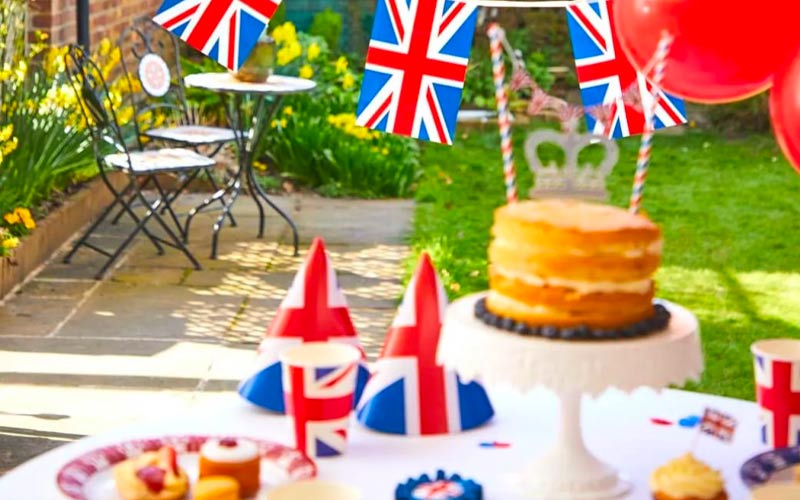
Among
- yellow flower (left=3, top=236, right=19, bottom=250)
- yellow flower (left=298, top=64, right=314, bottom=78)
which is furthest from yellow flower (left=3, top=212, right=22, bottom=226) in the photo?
yellow flower (left=298, top=64, right=314, bottom=78)

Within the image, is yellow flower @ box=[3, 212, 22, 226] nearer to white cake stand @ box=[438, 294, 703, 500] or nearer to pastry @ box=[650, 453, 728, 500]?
white cake stand @ box=[438, 294, 703, 500]

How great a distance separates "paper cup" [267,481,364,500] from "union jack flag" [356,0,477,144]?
46.9 inches

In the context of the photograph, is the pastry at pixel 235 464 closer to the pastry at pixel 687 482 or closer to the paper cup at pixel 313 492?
the paper cup at pixel 313 492

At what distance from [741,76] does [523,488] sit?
0.77 meters

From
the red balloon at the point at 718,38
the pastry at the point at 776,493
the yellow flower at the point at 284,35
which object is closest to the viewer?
the pastry at the point at 776,493

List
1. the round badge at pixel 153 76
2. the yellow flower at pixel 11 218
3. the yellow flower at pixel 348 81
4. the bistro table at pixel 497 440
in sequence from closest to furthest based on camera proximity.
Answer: the bistro table at pixel 497 440 → the yellow flower at pixel 11 218 → the round badge at pixel 153 76 → the yellow flower at pixel 348 81

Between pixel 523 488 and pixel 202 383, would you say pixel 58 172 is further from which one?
pixel 523 488

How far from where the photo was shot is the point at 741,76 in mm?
2373

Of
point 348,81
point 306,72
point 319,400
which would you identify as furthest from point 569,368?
point 348,81

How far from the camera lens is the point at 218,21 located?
281 cm

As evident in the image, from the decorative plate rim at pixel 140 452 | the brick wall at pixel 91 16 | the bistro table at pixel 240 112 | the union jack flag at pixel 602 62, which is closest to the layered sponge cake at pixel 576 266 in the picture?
the decorative plate rim at pixel 140 452

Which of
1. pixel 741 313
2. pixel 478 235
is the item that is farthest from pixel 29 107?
pixel 741 313

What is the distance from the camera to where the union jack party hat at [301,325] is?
241 centimetres

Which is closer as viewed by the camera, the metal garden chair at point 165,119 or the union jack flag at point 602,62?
the union jack flag at point 602,62
